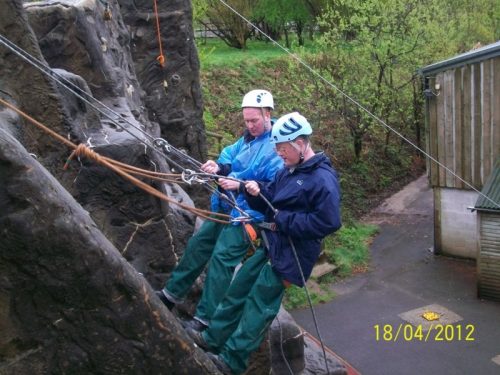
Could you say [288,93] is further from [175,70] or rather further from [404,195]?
[175,70]

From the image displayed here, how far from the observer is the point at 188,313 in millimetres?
6461

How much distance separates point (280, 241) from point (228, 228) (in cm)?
62

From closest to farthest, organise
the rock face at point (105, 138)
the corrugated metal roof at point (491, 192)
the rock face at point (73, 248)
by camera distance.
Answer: the rock face at point (73, 248)
the rock face at point (105, 138)
the corrugated metal roof at point (491, 192)

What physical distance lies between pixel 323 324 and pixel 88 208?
7.93 m

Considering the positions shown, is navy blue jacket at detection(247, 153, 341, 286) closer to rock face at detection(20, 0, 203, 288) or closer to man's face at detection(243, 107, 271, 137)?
man's face at detection(243, 107, 271, 137)

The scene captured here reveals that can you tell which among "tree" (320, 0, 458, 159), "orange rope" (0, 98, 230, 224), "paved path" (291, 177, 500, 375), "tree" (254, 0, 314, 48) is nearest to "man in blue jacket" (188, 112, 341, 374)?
"orange rope" (0, 98, 230, 224)

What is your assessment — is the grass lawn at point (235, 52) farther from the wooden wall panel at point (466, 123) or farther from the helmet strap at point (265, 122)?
the helmet strap at point (265, 122)

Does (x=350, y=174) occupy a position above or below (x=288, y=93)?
below

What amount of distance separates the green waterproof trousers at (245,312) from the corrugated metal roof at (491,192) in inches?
362

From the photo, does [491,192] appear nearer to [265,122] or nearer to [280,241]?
[265,122]

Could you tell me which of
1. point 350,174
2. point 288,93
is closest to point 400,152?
point 350,174

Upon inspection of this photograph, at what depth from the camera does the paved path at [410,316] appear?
37.0 feet

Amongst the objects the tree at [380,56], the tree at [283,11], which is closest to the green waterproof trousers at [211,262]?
the tree at [380,56]

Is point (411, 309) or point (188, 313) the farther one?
point (411, 309)
